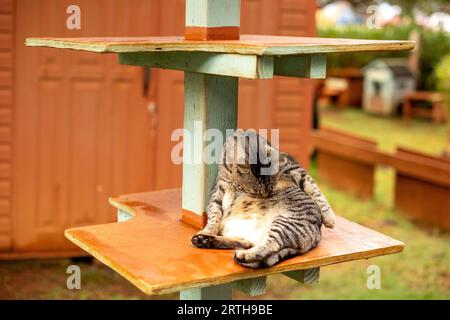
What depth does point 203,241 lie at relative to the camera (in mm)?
2709

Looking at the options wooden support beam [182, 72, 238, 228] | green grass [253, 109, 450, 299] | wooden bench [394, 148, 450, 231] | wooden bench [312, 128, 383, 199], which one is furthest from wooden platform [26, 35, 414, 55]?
wooden bench [312, 128, 383, 199]

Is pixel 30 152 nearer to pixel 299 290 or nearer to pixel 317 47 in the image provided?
pixel 299 290

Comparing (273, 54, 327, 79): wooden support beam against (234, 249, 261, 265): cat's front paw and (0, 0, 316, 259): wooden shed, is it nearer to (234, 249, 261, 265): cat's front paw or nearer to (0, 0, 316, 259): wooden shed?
(234, 249, 261, 265): cat's front paw

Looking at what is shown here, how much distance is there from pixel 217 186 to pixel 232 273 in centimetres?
50

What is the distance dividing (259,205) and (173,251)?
36cm

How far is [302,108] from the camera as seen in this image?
222 inches

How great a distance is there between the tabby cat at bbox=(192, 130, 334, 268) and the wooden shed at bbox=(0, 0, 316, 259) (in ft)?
8.44

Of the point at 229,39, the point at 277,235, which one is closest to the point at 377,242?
the point at 277,235

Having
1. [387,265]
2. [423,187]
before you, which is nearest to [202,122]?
[387,265]

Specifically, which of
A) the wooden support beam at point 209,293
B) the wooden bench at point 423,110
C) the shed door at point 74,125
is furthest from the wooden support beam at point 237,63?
the wooden bench at point 423,110

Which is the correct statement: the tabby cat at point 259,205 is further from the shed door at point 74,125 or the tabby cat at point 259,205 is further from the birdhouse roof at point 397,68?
the birdhouse roof at point 397,68

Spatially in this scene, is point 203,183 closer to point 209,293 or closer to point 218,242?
point 218,242

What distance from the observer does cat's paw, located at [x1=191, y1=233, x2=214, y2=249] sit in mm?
→ 2707

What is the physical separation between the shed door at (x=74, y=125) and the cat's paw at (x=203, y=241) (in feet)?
9.01
